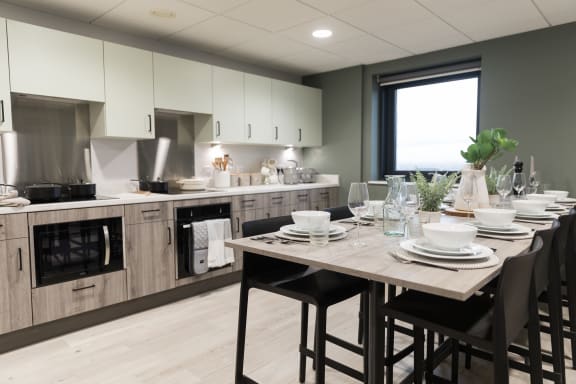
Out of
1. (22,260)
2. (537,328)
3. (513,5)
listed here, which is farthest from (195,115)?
(537,328)

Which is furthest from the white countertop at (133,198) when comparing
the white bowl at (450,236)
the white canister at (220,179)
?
the white bowl at (450,236)

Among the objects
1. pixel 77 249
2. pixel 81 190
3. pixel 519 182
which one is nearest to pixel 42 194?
pixel 81 190

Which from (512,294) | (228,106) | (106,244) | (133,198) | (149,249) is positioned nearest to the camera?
(512,294)

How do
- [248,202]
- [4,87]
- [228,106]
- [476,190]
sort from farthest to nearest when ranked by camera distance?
[228,106] → [248,202] → [4,87] → [476,190]

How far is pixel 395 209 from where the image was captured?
1620mm

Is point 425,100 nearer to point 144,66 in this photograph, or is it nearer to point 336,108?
point 336,108

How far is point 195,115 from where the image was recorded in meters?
3.99

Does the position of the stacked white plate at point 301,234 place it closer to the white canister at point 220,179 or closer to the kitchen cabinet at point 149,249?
the kitchen cabinet at point 149,249

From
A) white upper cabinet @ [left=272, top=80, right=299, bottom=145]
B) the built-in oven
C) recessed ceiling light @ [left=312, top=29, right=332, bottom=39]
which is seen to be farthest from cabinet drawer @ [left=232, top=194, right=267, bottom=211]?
recessed ceiling light @ [left=312, top=29, right=332, bottom=39]

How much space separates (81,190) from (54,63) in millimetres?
958

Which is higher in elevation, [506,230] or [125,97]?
[125,97]

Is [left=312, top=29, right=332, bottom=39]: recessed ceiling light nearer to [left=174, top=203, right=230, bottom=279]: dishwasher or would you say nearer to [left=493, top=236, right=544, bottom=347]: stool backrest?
[left=174, top=203, right=230, bottom=279]: dishwasher

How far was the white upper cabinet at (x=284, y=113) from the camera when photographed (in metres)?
4.48

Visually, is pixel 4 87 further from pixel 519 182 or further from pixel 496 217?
pixel 519 182
